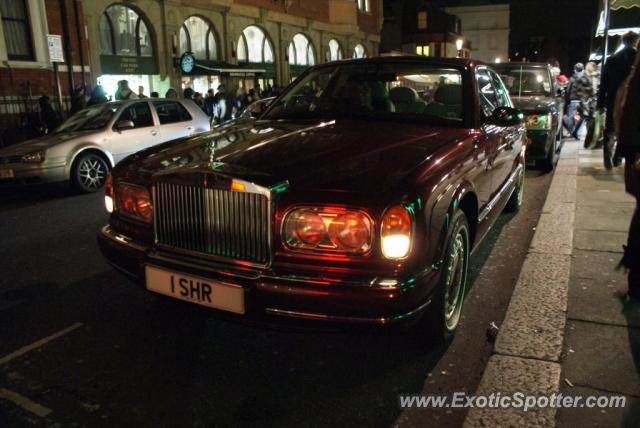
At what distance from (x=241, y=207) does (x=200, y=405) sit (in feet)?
3.30

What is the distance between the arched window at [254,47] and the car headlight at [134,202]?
21.0m

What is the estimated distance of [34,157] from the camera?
26.9 ft

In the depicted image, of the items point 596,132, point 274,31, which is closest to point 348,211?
point 596,132

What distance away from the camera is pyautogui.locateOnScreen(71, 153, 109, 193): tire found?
861 centimetres

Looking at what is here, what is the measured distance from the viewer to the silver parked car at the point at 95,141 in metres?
8.20

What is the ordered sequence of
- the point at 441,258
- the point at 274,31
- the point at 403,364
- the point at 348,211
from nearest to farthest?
1. the point at 348,211
2. the point at 441,258
3. the point at 403,364
4. the point at 274,31

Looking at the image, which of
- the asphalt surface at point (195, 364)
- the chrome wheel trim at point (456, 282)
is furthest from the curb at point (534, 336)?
the chrome wheel trim at point (456, 282)

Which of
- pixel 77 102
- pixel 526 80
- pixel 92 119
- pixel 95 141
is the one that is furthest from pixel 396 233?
pixel 77 102

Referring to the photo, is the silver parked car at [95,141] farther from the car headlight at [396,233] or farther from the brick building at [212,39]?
the brick building at [212,39]

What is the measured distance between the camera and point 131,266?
10.2ft

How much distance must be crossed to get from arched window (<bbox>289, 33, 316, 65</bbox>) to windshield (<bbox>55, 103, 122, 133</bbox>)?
18.2m

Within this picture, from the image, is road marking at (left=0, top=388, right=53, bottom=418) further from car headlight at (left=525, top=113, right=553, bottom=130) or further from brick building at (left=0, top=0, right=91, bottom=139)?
brick building at (left=0, top=0, right=91, bottom=139)

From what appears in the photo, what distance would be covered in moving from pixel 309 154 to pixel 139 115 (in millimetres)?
7674

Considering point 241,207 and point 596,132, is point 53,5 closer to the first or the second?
point 596,132
